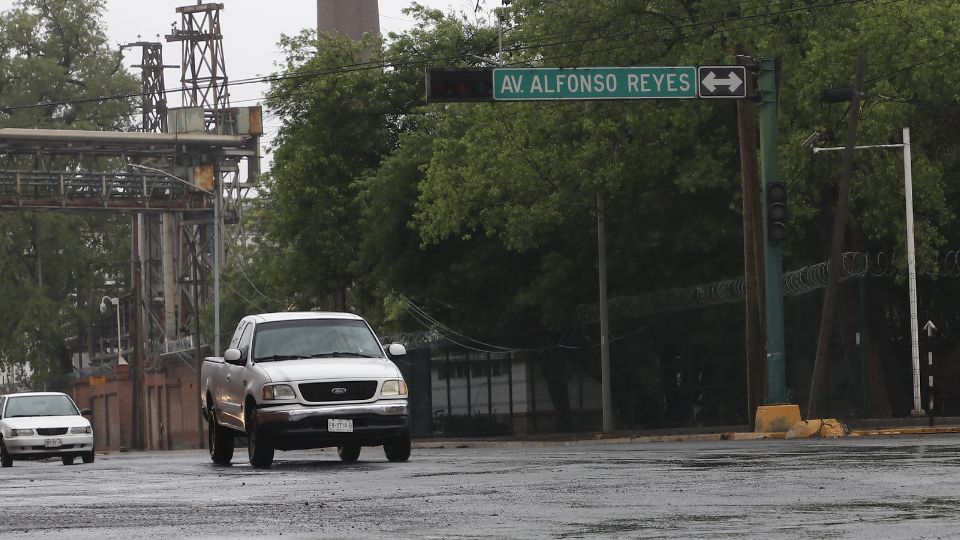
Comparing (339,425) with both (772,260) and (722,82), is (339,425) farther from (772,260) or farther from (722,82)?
(772,260)

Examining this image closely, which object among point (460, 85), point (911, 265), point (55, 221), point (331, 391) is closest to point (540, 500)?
point (331, 391)

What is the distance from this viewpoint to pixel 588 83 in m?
27.1

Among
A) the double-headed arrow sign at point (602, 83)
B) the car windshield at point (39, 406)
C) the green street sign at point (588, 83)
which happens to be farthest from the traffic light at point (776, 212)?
the car windshield at point (39, 406)

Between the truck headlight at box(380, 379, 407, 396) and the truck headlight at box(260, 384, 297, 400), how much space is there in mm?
1074

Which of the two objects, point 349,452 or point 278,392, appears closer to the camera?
point 278,392

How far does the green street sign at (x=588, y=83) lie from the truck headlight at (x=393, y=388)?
7288 millimetres

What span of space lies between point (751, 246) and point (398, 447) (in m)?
10.9

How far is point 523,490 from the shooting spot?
44.9ft

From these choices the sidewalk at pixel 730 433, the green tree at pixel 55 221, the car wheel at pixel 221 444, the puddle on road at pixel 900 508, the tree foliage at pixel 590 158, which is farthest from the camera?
the green tree at pixel 55 221

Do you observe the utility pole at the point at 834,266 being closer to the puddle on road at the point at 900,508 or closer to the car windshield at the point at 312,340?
the car windshield at the point at 312,340

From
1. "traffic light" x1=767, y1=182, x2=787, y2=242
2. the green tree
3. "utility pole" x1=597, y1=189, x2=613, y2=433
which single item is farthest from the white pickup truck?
the green tree

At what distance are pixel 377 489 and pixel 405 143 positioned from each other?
32063 millimetres

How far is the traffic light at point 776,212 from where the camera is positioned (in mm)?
28312

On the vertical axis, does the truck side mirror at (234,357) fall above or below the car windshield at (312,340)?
below
